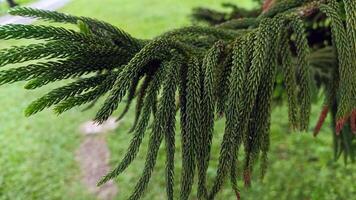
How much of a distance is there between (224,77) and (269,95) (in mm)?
184

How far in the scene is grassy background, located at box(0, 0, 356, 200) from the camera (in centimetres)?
670

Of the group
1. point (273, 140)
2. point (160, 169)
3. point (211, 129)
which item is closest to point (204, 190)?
point (211, 129)

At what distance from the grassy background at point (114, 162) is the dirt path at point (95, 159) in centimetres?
14

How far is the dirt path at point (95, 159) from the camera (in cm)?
755

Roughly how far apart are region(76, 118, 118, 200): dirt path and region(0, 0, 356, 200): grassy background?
0.45 ft

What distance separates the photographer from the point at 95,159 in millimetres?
8852

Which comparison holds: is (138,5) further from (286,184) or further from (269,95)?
(269,95)

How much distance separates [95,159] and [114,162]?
0.50 m

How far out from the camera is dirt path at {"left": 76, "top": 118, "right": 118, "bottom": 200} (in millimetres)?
7551

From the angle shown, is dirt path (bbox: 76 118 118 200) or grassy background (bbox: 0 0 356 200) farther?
dirt path (bbox: 76 118 118 200)

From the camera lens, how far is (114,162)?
8562 mm

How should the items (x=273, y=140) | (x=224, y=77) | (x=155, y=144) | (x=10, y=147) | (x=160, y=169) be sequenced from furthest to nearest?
(x=10, y=147)
(x=273, y=140)
(x=160, y=169)
(x=224, y=77)
(x=155, y=144)

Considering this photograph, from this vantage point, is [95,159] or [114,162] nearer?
[114,162]

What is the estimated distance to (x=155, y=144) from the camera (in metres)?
1.53
